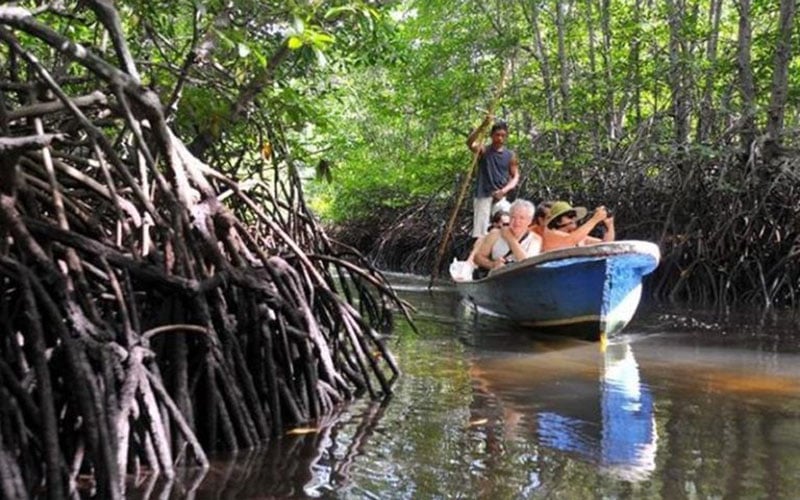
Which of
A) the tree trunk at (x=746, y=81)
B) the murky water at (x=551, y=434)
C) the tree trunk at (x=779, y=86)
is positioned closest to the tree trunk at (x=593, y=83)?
the tree trunk at (x=746, y=81)

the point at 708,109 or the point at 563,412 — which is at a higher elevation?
the point at 708,109

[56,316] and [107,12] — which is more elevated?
[107,12]

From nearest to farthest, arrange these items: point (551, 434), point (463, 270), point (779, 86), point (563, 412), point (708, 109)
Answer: point (551, 434) < point (563, 412) < point (463, 270) < point (779, 86) < point (708, 109)

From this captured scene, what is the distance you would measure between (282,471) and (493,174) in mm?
5609

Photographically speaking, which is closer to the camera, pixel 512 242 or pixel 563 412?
pixel 563 412

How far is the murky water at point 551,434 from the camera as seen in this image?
2914mm

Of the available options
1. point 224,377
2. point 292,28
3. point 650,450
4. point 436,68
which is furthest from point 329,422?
point 436,68

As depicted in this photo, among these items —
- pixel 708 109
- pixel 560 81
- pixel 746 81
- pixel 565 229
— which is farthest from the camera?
pixel 560 81

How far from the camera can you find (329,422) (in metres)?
3.72

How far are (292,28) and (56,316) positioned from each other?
1.73 meters

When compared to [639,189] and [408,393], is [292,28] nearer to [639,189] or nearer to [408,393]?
[408,393]

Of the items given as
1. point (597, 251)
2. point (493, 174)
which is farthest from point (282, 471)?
point (493, 174)

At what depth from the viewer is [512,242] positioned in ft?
22.3

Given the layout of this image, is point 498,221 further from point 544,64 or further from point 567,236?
point 544,64
